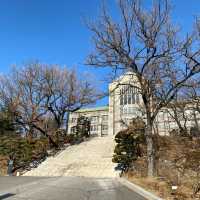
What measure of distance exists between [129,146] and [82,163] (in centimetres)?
411

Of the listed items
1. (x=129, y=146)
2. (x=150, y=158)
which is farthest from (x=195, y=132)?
(x=150, y=158)

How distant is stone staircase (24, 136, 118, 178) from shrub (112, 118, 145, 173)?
813 millimetres

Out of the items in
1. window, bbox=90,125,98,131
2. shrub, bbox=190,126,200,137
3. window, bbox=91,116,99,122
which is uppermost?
window, bbox=91,116,99,122

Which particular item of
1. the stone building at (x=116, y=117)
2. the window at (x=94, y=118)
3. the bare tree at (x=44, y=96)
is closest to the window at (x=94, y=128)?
the stone building at (x=116, y=117)

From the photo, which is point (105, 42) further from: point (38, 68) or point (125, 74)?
point (38, 68)

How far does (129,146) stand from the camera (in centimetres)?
2012

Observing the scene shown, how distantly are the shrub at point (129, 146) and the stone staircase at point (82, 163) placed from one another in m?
0.81

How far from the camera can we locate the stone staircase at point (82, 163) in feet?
63.5

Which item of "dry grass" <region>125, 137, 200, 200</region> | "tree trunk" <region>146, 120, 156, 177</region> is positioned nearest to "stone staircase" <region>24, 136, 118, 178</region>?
"dry grass" <region>125, 137, 200, 200</region>

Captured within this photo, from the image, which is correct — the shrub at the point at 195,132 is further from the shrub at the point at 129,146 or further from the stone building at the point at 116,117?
the stone building at the point at 116,117

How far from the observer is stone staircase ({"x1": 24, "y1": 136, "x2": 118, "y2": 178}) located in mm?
19344

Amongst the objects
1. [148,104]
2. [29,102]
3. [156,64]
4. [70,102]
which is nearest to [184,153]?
[148,104]

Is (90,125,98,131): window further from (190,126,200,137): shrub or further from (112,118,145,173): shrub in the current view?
(112,118,145,173): shrub

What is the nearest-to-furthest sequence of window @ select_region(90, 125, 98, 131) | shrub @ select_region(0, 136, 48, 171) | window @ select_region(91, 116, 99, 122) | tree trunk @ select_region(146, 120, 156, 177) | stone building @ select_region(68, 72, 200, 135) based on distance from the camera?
tree trunk @ select_region(146, 120, 156, 177), shrub @ select_region(0, 136, 48, 171), stone building @ select_region(68, 72, 200, 135), window @ select_region(90, 125, 98, 131), window @ select_region(91, 116, 99, 122)
